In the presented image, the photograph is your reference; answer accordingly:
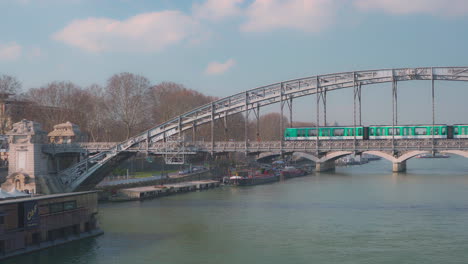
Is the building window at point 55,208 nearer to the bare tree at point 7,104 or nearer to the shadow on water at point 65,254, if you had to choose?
the shadow on water at point 65,254

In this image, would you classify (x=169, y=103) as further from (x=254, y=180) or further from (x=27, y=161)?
(x=27, y=161)

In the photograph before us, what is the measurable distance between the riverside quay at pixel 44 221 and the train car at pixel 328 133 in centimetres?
3027

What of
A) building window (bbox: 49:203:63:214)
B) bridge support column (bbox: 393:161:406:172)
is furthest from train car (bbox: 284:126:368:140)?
building window (bbox: 49:203:63:214)

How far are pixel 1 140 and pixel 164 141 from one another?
1669 centimetres

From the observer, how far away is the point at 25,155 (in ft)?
144

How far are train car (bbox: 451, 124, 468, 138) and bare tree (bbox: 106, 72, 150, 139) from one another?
120ft

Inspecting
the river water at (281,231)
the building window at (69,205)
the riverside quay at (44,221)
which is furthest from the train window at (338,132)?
the building window at (69,205)

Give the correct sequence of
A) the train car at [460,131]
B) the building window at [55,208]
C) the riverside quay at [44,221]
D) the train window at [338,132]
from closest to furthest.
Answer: the riverside quay at [44,221]
the building window at [55,208]
the train car at [460,131]
the train window at [338,132]

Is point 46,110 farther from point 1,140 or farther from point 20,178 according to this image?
point 20,178

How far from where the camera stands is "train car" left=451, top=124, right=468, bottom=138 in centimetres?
5419

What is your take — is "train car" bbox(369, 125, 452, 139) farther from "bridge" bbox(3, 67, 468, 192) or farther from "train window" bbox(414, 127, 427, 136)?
"bridge" bbox(3, 67, 468, 192)

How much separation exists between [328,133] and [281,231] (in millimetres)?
31485

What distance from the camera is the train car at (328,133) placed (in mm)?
57928

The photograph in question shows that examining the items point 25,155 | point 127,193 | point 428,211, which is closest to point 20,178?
point 25,155
